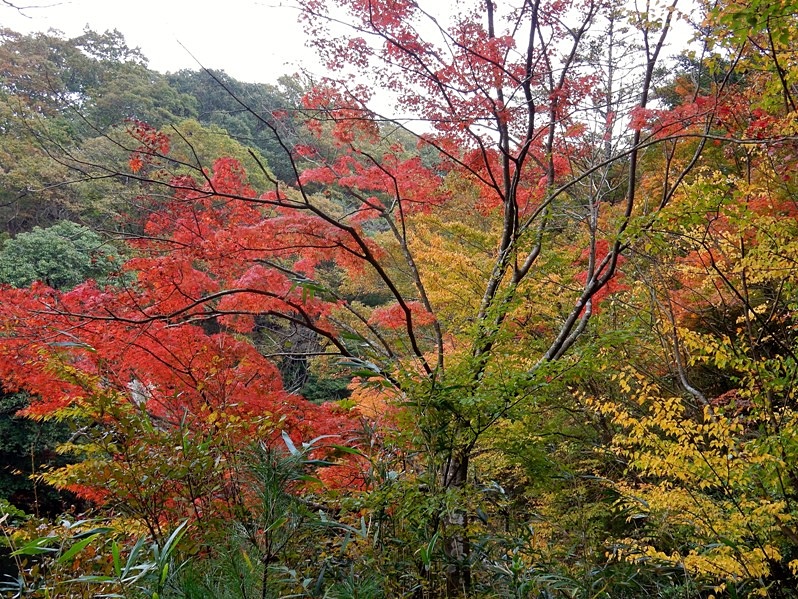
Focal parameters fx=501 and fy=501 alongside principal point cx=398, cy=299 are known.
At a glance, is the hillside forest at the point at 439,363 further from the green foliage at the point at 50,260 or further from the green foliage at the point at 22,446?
the green foliage at the point at 50,260

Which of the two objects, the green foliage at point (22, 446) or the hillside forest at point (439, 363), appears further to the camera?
the green foliage at point (22, 446)

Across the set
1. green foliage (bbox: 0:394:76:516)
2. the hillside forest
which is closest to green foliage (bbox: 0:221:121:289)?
green foliage (bbox: 0:394:76:516)

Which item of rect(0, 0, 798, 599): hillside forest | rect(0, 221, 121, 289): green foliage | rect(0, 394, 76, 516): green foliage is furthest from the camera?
rect(0, 221, 121, 289): green foliage

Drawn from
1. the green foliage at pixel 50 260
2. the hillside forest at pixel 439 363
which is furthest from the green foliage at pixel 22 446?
the green foliage at pixel 50 260

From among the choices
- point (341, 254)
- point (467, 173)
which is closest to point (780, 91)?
point (467, 173)

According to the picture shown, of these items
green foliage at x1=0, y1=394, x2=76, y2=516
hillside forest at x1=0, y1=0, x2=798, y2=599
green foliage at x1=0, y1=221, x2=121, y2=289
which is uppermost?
hillside forest at x1=0, y1=0, x2=798, y2=599

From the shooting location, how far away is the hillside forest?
215 centimetres

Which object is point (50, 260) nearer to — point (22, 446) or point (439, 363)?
point (22, 446)

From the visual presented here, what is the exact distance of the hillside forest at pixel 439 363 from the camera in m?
2.15

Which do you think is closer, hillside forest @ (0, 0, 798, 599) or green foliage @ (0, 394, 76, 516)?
hillside forest @ (0, 0, 798, 599)

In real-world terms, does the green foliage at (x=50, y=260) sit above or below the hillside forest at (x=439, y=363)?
below

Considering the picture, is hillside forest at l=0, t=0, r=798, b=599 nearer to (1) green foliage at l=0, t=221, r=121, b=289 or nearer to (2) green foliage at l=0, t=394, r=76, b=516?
(2) green foliage at l=0, t=394, r=76, b=516

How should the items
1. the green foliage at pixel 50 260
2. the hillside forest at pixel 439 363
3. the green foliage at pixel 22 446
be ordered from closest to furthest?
1. the hillside forest at pixel 439 363
2. the green foliage at pixel 22 446
3. the green foliage at pixel 50 260

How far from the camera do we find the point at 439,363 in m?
3.38
